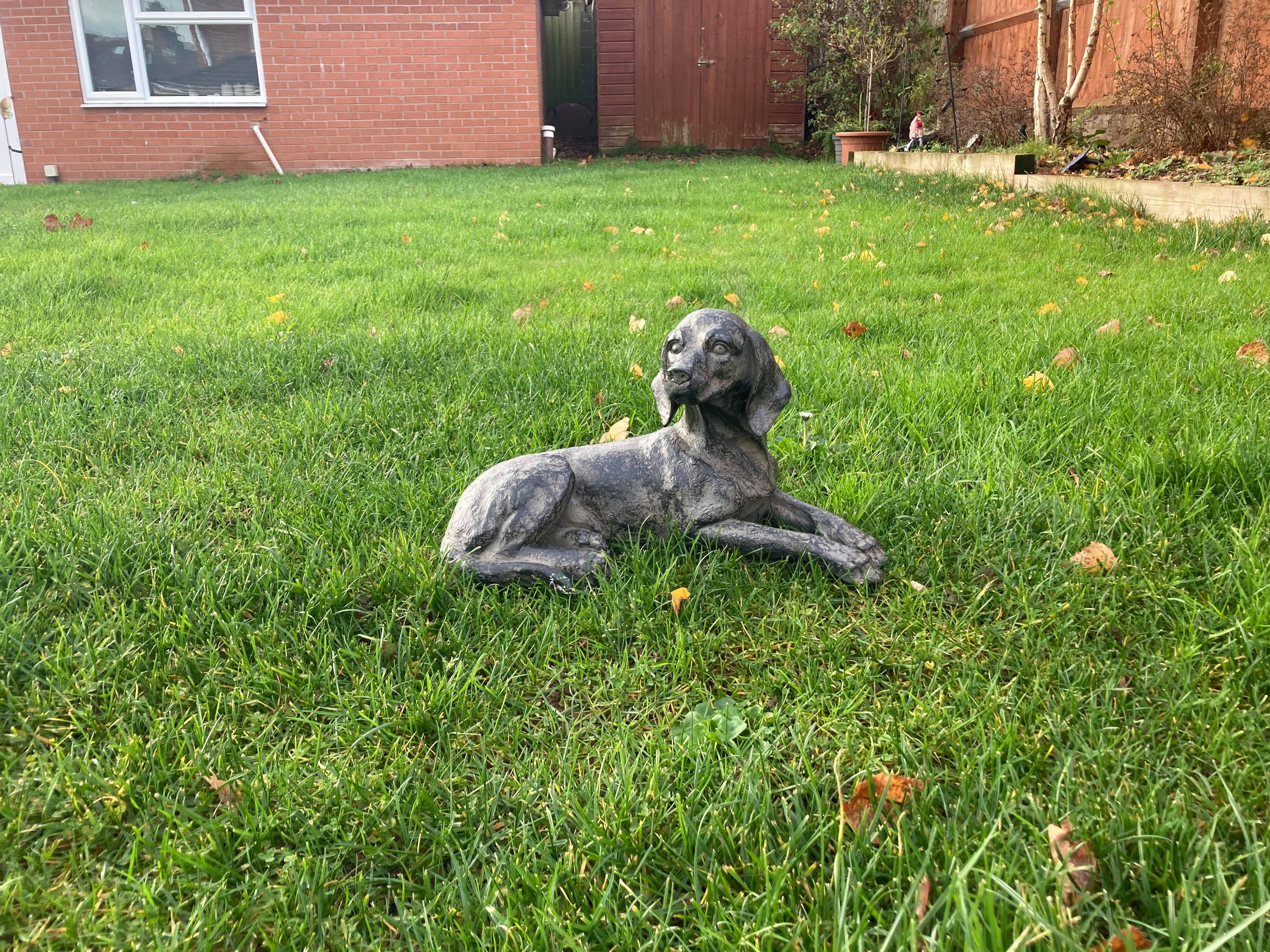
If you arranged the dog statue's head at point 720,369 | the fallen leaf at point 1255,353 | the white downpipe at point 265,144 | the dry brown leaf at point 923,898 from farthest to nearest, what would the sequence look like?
the white downpipe at point 265,144 → the fallen leaf at point 1255,353 → the dog statue's head at point 720,369 → the dry brown leaf at point 923,898

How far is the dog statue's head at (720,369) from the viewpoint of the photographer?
1.91 meters

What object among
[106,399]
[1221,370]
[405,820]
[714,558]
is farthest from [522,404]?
[1221,370]

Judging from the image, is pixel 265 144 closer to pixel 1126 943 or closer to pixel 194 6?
pixel 194 6

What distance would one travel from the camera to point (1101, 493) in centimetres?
246

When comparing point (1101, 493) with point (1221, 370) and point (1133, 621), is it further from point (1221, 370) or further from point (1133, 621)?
point (1221, 370)

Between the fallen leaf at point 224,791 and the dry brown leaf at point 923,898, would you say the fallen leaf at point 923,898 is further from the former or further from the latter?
the fallen leaf at point 224,791

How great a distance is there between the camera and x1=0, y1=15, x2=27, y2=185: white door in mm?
13742

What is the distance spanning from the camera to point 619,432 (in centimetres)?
295

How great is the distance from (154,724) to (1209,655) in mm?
2221

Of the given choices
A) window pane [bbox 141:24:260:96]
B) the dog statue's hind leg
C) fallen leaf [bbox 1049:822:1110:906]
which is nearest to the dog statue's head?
the dog statue's hind leg

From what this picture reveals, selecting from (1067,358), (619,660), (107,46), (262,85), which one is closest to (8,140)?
(107,46)

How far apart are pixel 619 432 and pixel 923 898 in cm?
193

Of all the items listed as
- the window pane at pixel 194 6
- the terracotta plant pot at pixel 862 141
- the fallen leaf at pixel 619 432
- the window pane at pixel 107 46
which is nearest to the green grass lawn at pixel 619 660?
the fallen leaf at pixel 619 432

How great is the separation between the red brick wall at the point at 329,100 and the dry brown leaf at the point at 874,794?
14.7 meters
